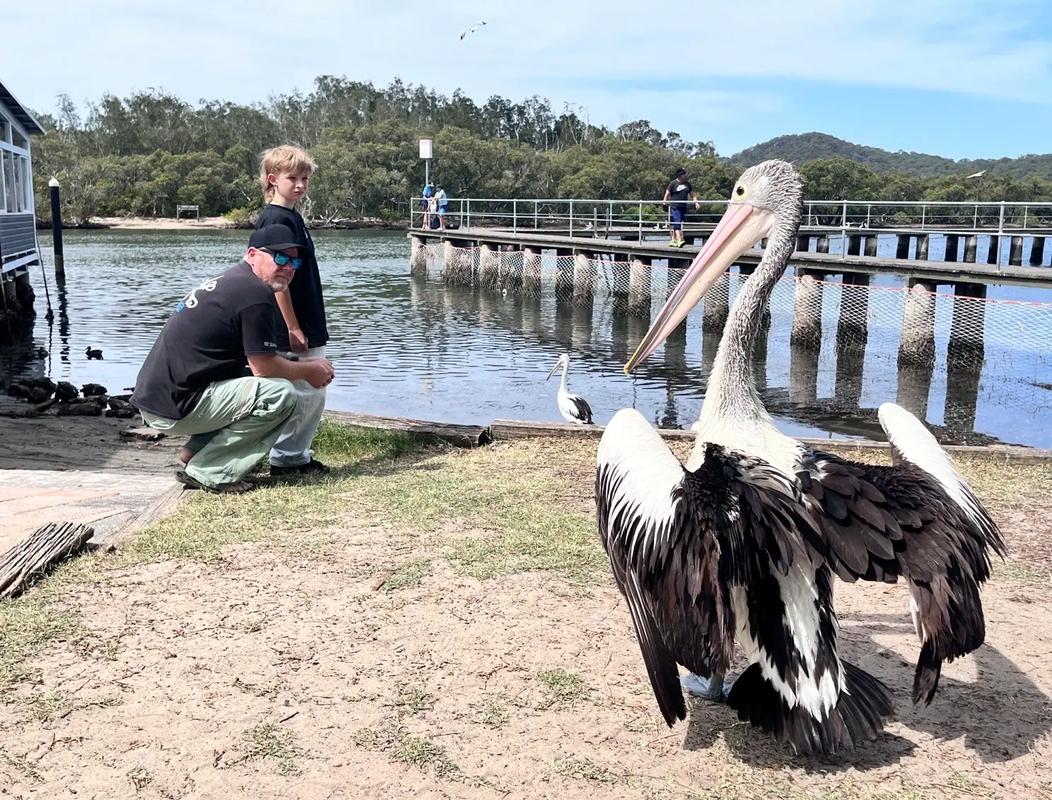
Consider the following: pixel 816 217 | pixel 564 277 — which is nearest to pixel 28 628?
pixel 564 277

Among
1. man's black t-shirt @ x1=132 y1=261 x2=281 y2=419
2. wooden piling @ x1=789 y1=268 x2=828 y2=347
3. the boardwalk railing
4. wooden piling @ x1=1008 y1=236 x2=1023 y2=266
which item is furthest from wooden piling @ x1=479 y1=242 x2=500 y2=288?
man's black t-shirt @ x1=132 y1=261 x2=281 y2=419

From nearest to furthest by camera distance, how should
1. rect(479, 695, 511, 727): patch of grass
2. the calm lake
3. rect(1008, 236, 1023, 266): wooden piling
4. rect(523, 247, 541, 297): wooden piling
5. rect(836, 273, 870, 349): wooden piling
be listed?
rect(479, 695, 511, 727): patch of grass < the calm lake < rect(836, 273, 870, 349): wooden piling < rect(1008, 236, 1023, 266): wooden piling < rect(523, 247, 541, 297): wooden piling

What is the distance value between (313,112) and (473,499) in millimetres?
119860

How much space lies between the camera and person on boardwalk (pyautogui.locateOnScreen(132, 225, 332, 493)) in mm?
5227

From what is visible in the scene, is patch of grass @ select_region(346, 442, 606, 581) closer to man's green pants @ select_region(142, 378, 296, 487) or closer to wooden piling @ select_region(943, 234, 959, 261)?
man's green pants @ select_region(142, 378, 296, 487)

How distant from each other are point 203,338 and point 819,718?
12.7 feet

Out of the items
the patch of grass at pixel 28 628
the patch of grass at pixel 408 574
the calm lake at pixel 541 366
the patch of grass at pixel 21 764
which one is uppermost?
the patch of grass at pixel 28 628

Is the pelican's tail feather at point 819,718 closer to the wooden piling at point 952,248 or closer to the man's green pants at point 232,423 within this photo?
the man's green pants at point 232,423

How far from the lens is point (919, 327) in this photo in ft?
51.8

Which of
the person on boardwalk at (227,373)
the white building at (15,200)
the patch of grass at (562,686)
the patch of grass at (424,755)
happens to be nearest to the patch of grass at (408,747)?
the patch of grass at (424,755)

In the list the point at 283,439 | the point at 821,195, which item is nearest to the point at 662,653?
the point at 283,439

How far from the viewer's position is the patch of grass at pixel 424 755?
2.68m

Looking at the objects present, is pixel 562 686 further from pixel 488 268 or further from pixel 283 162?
pixel 488 268

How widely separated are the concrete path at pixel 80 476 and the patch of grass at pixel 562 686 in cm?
242
